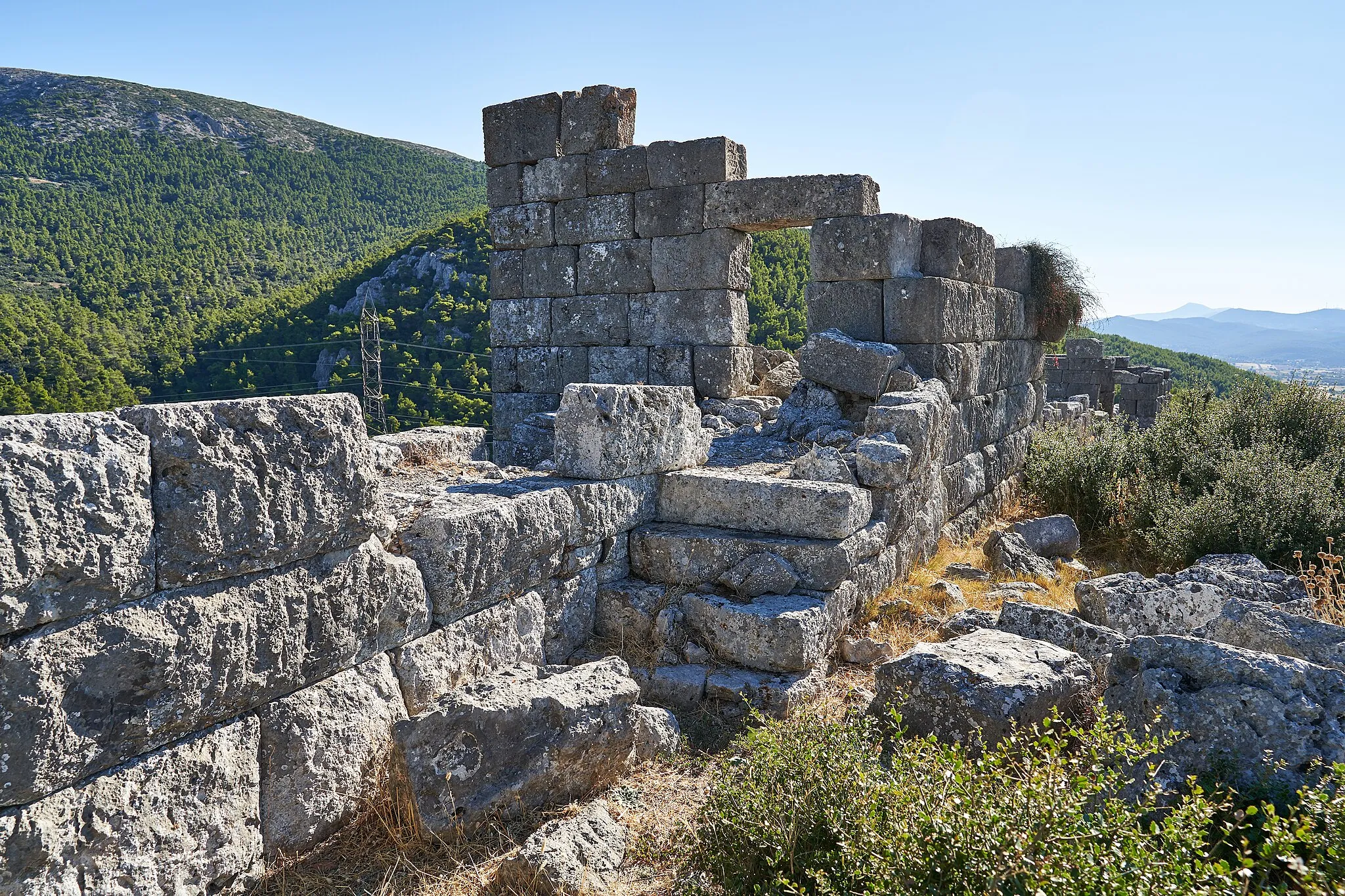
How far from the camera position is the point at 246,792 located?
9.14 feet

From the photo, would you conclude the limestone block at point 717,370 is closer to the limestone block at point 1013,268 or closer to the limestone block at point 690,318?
the limestone block at point 690,318

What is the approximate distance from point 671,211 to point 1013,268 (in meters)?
4.44

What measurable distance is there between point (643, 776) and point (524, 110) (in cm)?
781

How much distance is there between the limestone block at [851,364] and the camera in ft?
23.6

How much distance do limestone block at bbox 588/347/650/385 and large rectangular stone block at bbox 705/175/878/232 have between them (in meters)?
1.55

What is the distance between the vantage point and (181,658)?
8.45ft

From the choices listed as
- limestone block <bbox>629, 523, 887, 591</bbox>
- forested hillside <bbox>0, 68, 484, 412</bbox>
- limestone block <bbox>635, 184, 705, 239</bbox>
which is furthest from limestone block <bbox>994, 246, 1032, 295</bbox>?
forested hillside <bbox>0, 68, 484, 412</bbox>

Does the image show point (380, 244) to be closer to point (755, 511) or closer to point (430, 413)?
point (430, 413)

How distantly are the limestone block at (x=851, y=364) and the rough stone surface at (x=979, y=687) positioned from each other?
11.5ft

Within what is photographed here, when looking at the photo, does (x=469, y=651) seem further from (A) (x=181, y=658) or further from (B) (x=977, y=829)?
(B) (x=977, y=829)

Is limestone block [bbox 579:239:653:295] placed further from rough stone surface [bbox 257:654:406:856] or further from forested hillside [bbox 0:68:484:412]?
forested hillside [bbox 0:68:484:412]

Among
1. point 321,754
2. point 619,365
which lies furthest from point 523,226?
point 321,754

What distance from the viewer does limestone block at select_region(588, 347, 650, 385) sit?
8820mm

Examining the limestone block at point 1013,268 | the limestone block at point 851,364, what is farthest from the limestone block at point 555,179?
the limestone block at point 1013,268
